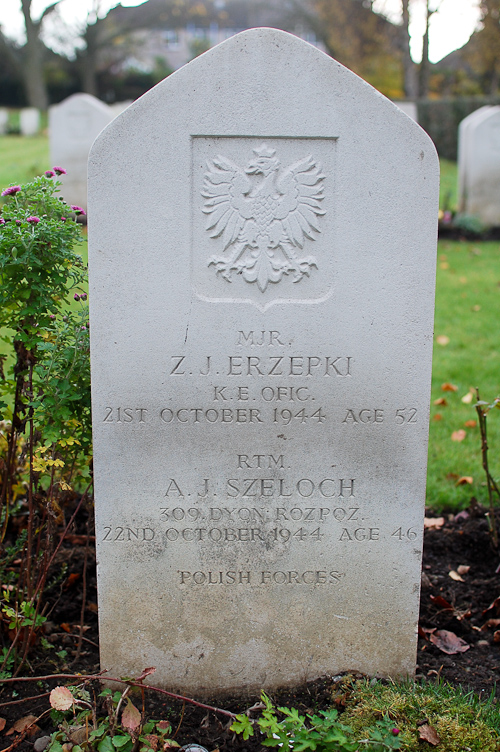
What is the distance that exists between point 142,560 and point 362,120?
1758 mm

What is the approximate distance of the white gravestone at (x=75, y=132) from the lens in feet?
40.7

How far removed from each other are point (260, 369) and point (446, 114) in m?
22.3

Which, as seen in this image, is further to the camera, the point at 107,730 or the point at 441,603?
the point at 441,603

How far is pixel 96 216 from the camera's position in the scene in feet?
7.39

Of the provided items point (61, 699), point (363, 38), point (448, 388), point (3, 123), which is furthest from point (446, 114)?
point (61, 699)

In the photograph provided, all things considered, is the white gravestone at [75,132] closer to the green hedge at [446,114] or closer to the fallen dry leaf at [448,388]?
the fallen dry leaf at [448,388]

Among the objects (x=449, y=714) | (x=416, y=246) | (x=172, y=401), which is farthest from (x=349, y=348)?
(x=449, y=714)

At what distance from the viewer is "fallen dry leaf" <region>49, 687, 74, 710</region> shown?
2168mm

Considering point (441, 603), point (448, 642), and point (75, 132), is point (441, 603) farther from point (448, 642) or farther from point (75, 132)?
point (75, 132)

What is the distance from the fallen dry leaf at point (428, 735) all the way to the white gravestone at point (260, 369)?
392 mm

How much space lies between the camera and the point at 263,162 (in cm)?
228

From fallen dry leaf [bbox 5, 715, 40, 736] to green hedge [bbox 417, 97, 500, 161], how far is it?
71.8 feet

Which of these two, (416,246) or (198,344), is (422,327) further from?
(198,344)

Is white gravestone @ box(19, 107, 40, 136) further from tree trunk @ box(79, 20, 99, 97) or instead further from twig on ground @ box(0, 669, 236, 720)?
twig on ground @ box(0, 669, 236, 720)
